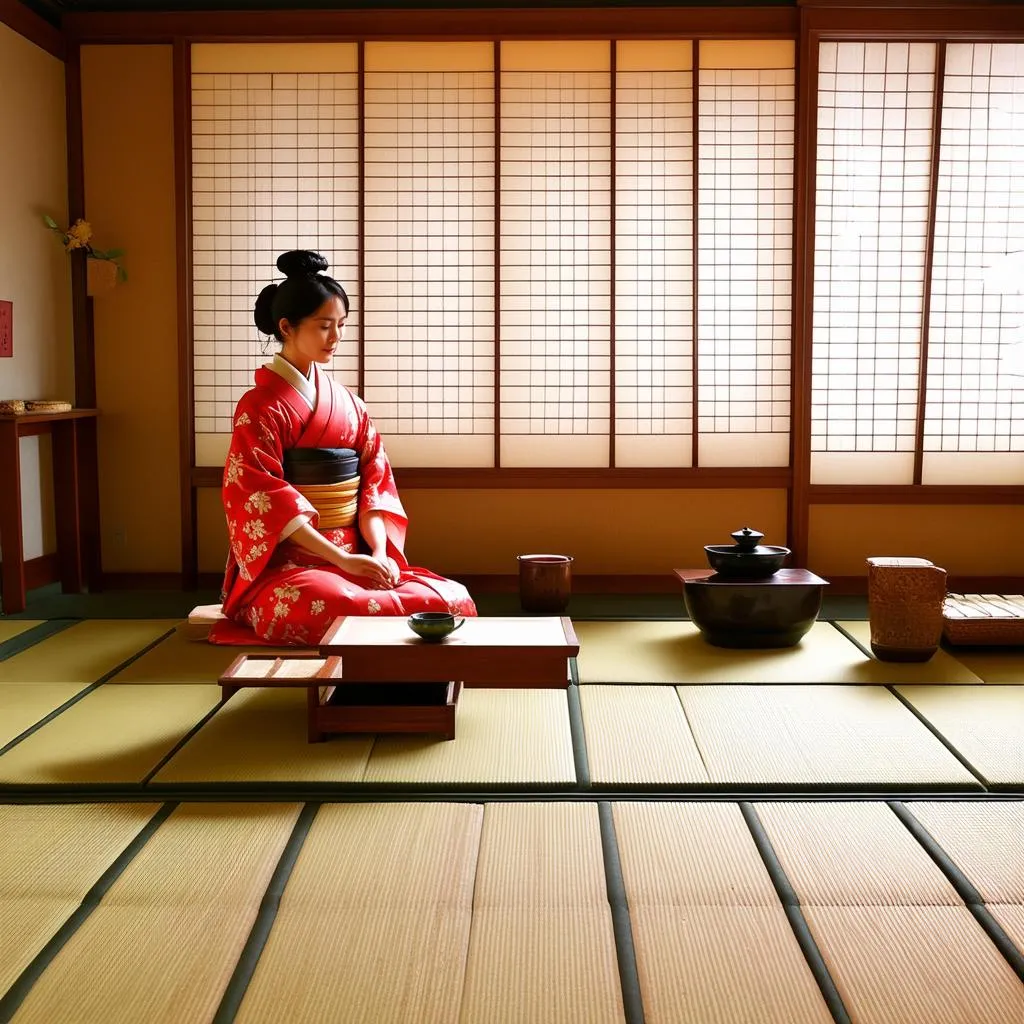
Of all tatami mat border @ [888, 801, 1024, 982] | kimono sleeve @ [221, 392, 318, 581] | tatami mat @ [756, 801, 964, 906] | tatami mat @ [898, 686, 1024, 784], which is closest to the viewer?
tatami mat border @ [888, 801, 1024, 982]

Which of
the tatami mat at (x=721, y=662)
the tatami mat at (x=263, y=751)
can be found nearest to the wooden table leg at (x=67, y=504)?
the tatami mat at (x=263, y=751)

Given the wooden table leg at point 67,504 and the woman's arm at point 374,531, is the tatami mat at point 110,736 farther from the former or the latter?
the wooden table leg at point 67,504

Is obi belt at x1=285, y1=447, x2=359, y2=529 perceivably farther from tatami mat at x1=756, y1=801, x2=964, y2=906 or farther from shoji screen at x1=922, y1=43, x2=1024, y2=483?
shoji screen at x1=922, y1=43, x2=1024, y2=483

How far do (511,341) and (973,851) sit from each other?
3586 millimetres

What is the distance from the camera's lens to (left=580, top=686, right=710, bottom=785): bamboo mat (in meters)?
3.00

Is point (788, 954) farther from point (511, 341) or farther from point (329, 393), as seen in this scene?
point (511, 341)

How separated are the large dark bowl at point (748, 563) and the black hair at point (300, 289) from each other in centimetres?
178

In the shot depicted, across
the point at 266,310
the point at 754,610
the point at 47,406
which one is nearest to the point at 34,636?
the point at 47,406

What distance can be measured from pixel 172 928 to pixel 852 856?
1.43 m

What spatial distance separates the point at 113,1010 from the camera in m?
1.88

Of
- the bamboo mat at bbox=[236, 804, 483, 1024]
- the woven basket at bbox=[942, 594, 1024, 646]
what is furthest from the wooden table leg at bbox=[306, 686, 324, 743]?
the woven basket at bbox=[942, 594, 1024, 646]

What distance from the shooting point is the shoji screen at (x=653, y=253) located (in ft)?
17.7

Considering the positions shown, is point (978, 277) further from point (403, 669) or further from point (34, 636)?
point (34, 636)

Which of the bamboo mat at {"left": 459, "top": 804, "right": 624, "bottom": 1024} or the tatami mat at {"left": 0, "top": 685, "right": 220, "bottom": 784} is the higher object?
the tatami mat at {"left": 0, "top": 685, "right": 220, "bottom": 784}
